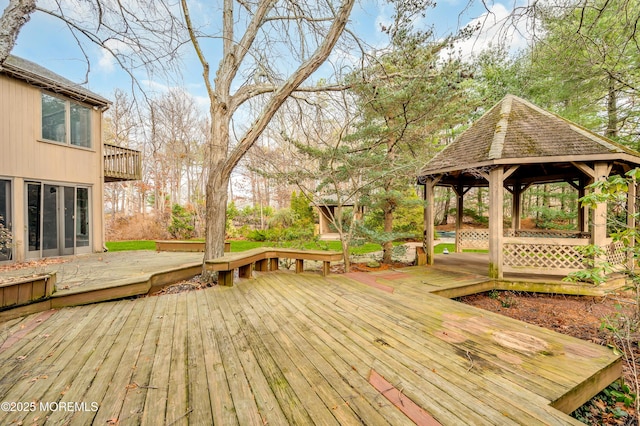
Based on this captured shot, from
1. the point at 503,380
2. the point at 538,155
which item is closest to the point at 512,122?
the point at 538,155

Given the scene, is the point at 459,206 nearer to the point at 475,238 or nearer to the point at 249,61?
the point at 475,238

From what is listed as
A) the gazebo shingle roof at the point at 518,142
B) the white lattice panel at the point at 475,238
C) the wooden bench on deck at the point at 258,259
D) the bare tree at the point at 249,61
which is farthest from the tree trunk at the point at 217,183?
the white lattice panel at the point at 475,238

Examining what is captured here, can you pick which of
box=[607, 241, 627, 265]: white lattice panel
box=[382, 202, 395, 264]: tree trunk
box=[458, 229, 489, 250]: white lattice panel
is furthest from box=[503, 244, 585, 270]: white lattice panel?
box=[458, 229, 489, 250]: white lattice panel

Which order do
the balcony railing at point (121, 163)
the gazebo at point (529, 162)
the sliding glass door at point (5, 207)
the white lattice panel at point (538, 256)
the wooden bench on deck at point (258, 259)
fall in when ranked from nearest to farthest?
the wooden bench on deck at point (258, 259)
the gazebo at point (529, 162)
the white lattice panel at point (538, 256)
the sliding glass door at point (5, 207)
the balcony railing at point (121, 163)

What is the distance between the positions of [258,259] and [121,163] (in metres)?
7.66

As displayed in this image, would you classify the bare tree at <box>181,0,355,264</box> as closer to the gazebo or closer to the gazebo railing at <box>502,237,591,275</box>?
the gazebo

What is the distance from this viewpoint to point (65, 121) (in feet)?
26.4

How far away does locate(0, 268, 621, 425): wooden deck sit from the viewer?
1697mm

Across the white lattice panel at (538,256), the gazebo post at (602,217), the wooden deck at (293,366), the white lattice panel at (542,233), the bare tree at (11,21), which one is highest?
the bare tree at (11,21)

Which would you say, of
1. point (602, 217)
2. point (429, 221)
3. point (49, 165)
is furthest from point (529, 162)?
point (49, 165)

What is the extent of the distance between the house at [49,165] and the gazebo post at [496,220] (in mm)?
9989

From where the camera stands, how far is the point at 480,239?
8.35 metres

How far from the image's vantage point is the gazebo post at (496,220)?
5.38m

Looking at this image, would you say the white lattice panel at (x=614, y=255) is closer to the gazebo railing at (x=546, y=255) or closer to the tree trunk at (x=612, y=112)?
the gazebo railing at (x=546, y=255)
